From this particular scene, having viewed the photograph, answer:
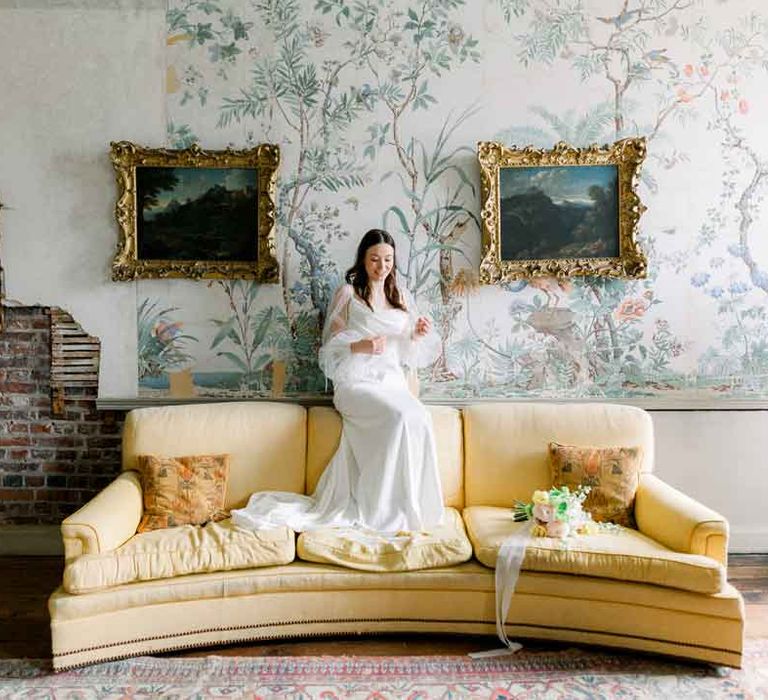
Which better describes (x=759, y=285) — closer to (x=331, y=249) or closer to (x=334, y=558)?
(x=331, y=249)

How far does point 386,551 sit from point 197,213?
2.19 m

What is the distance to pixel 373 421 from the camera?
347cm

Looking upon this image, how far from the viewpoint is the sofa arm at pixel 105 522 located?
2.85 meters

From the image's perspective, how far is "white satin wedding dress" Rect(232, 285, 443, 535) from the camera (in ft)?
10.8

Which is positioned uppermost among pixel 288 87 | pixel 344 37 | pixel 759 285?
pixel 344 37

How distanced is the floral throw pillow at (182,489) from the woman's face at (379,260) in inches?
48.3

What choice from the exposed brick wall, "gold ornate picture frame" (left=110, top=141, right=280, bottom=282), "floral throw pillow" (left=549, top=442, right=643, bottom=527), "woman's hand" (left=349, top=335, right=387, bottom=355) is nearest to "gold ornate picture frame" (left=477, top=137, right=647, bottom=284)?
"woman's hand" (left=349, top=335, right=387, bottom=355)

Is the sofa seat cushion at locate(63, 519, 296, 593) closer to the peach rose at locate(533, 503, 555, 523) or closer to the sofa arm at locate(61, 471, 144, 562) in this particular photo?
the sofa arm at locate(61, 471, 144, 562)

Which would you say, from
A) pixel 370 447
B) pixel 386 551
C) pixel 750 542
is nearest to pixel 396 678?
pixel 386 551

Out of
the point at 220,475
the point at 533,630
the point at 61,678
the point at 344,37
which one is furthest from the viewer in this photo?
the point at 344,37

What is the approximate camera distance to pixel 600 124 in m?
4.00

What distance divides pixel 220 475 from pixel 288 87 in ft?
7.16

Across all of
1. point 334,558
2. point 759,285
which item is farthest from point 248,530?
point 759,285

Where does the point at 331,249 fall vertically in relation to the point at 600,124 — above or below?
below
